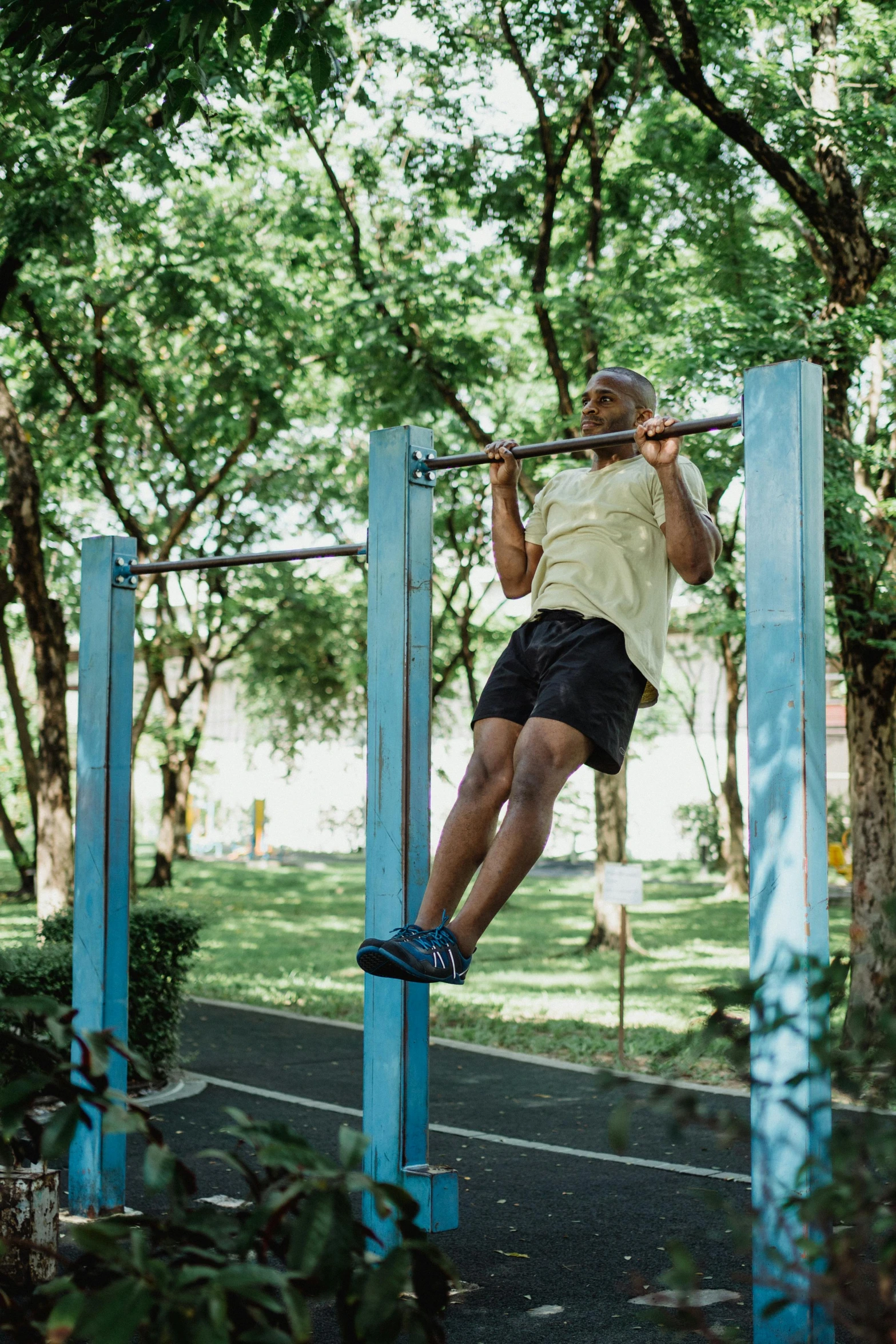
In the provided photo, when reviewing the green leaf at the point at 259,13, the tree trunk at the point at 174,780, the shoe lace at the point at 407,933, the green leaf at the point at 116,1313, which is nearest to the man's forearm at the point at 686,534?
the shoe lace at the point at 407,933

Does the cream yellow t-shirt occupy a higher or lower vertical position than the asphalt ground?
higher

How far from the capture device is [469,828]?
3590mm

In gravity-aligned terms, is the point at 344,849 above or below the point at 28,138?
below

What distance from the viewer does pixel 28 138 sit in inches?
393

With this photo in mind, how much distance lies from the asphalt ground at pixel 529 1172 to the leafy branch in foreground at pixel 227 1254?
0.33 m

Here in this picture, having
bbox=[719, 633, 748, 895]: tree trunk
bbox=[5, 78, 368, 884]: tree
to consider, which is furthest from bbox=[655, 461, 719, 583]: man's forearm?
bbox=[719, 633, 748, 895]: tree trunk

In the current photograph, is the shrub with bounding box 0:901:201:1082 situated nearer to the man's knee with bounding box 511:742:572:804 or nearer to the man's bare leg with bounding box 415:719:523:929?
the man's bare leg with bounding box 415:719:523:929

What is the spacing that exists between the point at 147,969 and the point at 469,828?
408 centimetres

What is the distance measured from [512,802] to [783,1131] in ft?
3.50

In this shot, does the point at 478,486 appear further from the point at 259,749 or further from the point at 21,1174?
the point at 259,749

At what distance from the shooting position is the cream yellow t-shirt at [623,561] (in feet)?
12.2

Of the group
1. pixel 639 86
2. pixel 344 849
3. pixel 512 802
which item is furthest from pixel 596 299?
pixel 344 849

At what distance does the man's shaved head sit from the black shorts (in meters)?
0.69

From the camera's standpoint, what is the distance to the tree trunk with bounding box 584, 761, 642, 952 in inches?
546
